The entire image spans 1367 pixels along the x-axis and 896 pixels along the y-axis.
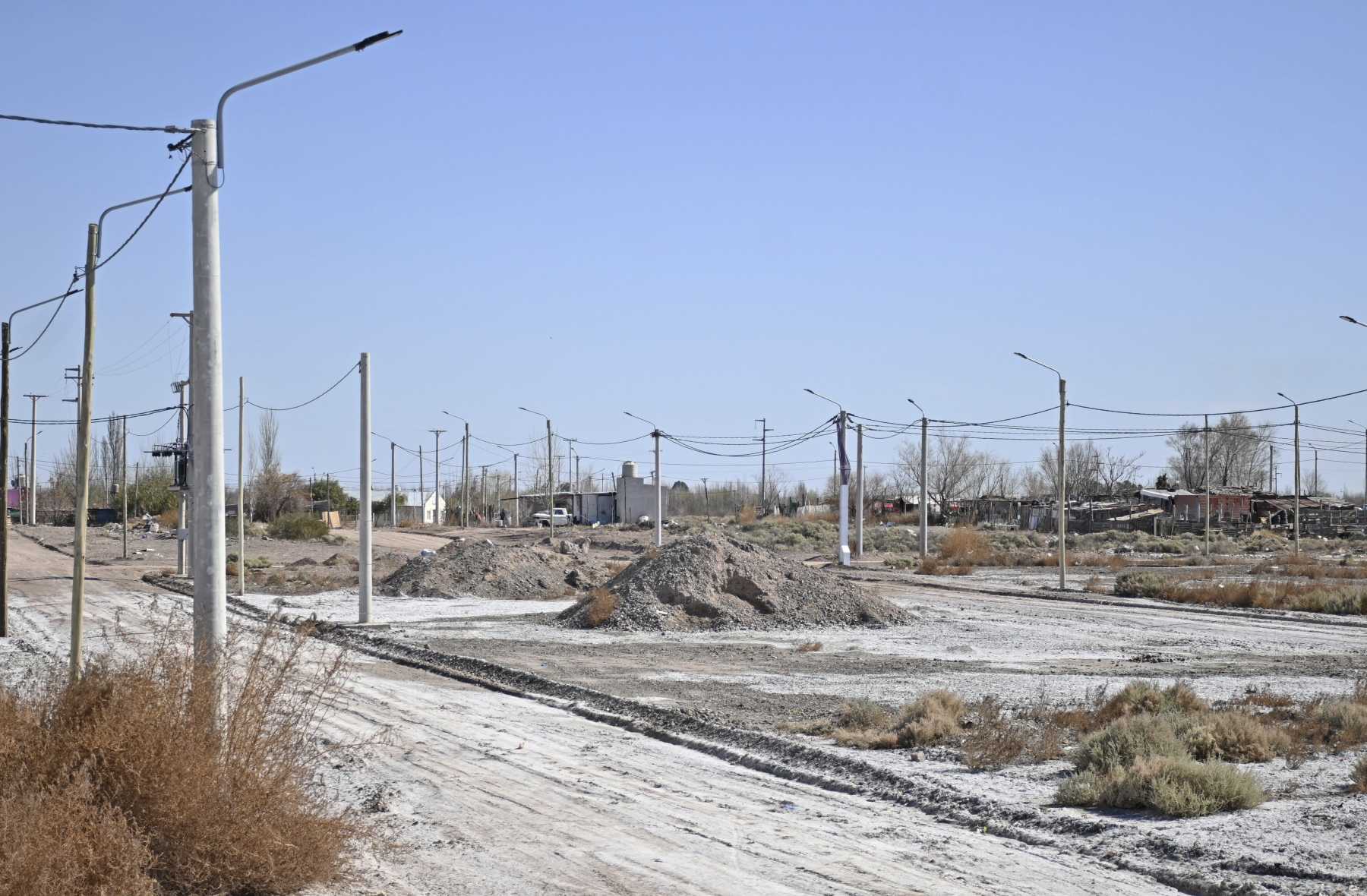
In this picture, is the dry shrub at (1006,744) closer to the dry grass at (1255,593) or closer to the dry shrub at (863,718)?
the dry shrub at (863,718)

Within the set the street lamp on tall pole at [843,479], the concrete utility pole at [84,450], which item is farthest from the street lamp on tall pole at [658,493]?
the concrete utility pole at [84,450]

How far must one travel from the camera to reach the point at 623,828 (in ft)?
32.3

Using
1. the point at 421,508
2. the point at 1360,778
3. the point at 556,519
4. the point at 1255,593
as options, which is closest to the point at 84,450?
the point at 1360,778

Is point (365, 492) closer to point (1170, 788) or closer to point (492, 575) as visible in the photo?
point (492, 575)

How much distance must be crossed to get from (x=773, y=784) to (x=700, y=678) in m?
7.60

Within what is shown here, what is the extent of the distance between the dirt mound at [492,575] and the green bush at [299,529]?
39.3 m

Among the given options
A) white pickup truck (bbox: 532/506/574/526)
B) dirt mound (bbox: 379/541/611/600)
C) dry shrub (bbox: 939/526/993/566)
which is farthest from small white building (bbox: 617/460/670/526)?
dirt mound (bbox: 379/541/611/600)

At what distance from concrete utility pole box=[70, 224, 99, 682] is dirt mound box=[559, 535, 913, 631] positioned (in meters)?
12.3

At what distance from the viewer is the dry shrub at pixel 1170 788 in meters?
10.1

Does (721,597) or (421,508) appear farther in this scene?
(421,508)

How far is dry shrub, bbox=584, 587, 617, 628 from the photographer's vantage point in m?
27.3

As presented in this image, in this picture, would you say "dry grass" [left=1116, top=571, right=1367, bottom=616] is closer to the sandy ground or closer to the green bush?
the sandy ground

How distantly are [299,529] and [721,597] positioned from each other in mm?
53777

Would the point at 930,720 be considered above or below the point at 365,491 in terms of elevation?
below
